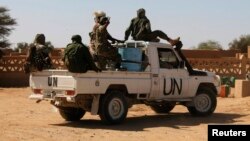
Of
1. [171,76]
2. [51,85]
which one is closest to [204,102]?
[171,76]

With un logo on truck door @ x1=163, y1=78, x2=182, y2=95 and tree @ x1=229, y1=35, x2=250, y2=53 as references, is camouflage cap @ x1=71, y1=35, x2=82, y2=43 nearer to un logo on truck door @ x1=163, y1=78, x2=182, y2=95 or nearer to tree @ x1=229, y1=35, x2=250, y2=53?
un logo on truck door @ x1=163, y1=78, x2=182, y2=95

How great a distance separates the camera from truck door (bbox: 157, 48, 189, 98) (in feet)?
43.0

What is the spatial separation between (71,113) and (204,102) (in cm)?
361

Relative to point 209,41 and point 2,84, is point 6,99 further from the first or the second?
point 209,41

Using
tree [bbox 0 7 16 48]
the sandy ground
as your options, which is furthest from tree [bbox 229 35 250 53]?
the sandy ground

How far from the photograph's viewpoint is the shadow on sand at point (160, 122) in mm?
11912

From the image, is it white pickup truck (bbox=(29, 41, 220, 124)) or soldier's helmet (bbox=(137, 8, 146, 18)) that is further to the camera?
soldier's helmet (bbox=(137, 8, 146, 18))

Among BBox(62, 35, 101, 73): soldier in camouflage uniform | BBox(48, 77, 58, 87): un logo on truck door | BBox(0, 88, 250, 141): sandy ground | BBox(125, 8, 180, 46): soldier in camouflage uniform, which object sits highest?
BBox(125, 8, 180, 46): soldier in camouflage uniform

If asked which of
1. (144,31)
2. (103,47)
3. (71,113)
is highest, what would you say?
(144,31)

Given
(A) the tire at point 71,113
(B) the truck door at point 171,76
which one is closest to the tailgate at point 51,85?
(A) the tire at point 71,113

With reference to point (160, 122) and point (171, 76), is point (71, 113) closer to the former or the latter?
point (160, 122)

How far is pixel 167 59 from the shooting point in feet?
44.0

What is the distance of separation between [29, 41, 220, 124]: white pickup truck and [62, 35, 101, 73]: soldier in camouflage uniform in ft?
0.43

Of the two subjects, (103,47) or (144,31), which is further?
(144,31)
